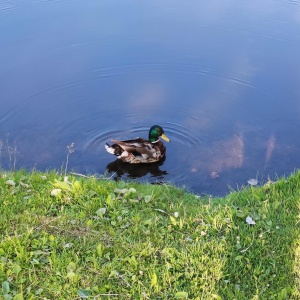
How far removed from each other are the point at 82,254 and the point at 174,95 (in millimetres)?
6559

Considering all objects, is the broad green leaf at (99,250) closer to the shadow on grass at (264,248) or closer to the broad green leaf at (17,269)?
the broad green leaf at (17,269)

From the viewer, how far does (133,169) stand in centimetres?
930

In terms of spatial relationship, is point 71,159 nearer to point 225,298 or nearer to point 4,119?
point 4,119

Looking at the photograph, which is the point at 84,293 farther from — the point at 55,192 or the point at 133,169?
the point at 133,169

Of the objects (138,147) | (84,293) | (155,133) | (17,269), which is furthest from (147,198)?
(155,133)

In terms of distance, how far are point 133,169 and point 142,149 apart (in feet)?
1.58

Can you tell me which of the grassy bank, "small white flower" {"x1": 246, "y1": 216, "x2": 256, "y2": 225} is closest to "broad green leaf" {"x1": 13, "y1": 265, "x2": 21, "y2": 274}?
the grassy bank

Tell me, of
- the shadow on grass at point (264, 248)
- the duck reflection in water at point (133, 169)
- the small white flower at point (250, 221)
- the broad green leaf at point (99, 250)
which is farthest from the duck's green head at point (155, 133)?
the broad green leaf at point (99, 250)

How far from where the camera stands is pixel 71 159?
28.9 ft

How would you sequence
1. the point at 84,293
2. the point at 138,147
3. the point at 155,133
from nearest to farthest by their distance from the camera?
the point at 84,293 → the point at 138,147 → the point at 155,133

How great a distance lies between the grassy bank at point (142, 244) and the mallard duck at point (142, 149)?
366 centimetres

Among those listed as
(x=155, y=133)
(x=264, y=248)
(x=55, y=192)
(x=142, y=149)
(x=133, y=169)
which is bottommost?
(x=133, y=169)

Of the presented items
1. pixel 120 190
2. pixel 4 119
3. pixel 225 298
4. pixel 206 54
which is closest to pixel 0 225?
pixel 120 190

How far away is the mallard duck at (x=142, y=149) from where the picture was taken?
29.4ft
